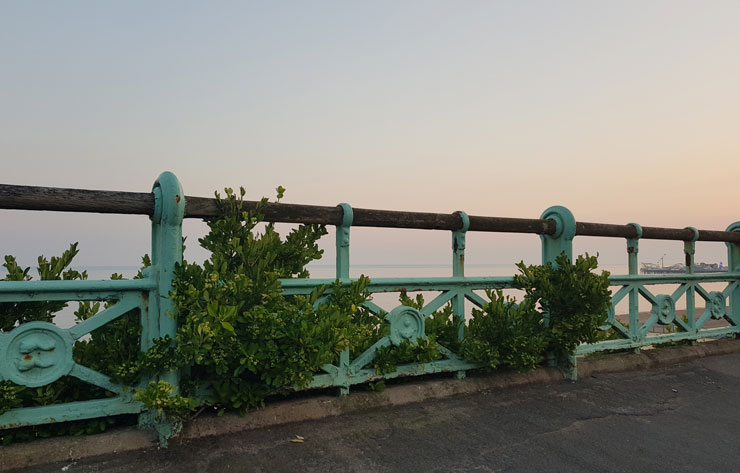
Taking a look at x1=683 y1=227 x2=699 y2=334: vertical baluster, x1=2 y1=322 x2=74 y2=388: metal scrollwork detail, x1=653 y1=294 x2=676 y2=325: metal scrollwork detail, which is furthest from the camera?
x1=683 y1=227 x2=699 y2=334: vertical baluster

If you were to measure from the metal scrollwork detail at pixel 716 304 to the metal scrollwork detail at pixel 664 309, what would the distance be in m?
1.21

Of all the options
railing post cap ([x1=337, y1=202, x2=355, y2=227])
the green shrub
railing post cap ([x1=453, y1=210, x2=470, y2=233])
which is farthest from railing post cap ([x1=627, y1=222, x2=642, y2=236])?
railing post cap ([x1=337, y1=202, x2=355, y2=227])

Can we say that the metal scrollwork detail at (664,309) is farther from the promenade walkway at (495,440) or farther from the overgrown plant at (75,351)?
Answer: the overgrown plant at (75,351)

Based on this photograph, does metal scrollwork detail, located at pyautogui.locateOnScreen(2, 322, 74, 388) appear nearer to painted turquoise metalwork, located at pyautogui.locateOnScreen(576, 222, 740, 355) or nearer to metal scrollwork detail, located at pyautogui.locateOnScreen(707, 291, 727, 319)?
painted turquoise metalwork, located at pyautogui.locateOnScreen(576, 222, 740, 355)

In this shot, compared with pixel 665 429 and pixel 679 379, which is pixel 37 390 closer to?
pixel 665 429

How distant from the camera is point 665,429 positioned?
376 centimetres

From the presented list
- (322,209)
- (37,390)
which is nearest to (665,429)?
(322,209)


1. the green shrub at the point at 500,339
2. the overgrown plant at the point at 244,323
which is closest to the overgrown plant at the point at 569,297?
the green shrub at the point at 500,339

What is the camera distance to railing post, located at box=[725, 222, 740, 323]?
23.5ft

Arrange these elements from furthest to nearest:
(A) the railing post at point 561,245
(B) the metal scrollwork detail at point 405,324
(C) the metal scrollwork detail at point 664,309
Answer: (C) the metal scrollwork detail at point 664,309 < (A) the railing post at point 561,245 < (B) the metal scrollwork detail at point 405,324

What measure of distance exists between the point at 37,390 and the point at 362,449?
2.06m

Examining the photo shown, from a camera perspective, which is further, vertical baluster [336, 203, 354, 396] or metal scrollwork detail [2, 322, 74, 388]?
vertical baluster [336, 203, 354, 396]

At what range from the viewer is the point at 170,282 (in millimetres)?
3156

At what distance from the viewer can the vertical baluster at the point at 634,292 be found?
18.7ft
